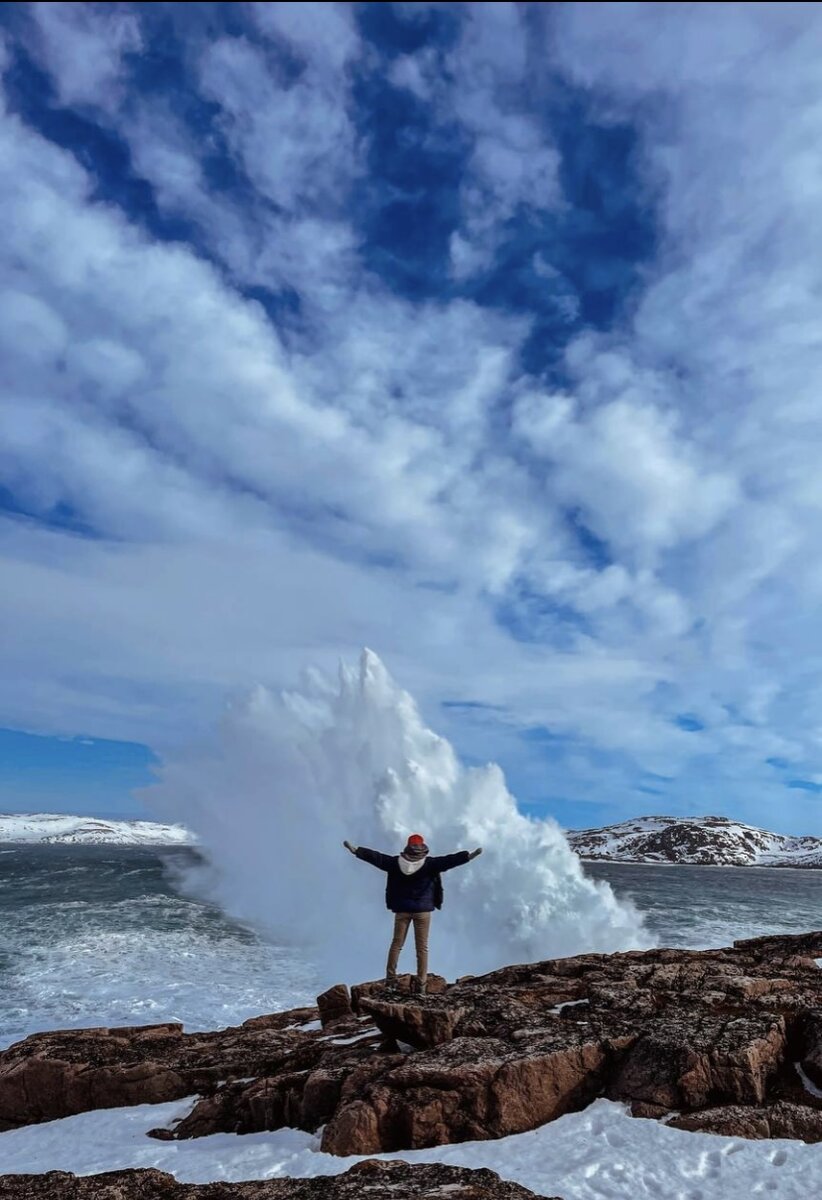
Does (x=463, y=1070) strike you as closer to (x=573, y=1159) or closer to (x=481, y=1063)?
(x=481, y=1063)

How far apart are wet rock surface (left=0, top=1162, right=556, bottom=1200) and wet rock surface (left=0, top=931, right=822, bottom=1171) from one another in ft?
3.08

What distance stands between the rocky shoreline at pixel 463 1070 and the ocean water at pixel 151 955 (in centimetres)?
683

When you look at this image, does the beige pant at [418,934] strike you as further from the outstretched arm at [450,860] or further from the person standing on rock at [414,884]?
the outstretched arm at [450,860]

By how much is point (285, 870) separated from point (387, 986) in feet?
107

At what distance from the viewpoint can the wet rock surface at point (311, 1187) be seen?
5.63 metres

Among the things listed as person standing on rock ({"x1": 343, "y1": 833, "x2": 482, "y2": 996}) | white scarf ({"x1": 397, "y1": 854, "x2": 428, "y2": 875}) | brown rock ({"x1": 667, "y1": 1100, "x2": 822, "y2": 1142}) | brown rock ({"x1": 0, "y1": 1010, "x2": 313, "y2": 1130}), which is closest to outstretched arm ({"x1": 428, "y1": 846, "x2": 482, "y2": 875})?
person standing on rock ({"x1": 343, "y1": 833, "x2": 482, "y2": 996})

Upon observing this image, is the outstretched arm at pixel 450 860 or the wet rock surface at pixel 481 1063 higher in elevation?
the outstretched arm at pixel 450 860

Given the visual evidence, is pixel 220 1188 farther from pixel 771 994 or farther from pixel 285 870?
pixel 285 870

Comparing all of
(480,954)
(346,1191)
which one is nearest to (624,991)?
(346,1191)

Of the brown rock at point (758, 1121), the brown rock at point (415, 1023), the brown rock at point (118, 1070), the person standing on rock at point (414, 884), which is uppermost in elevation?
the person standing on rock at point (414, 884)

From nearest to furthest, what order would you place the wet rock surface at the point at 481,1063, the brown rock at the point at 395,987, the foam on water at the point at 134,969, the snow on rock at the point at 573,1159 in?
the snow on rock at the point at 573,1159, the wet rock surface at the point at 481,1063, the brown rock at the point at 395,987, the foam on water at the point at 134,969

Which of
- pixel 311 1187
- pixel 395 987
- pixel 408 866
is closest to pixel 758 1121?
pixel 311 1187

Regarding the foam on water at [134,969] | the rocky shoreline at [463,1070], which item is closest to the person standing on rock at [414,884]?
the rocky shoreline at [463,1070]

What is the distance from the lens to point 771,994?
10141 mm
